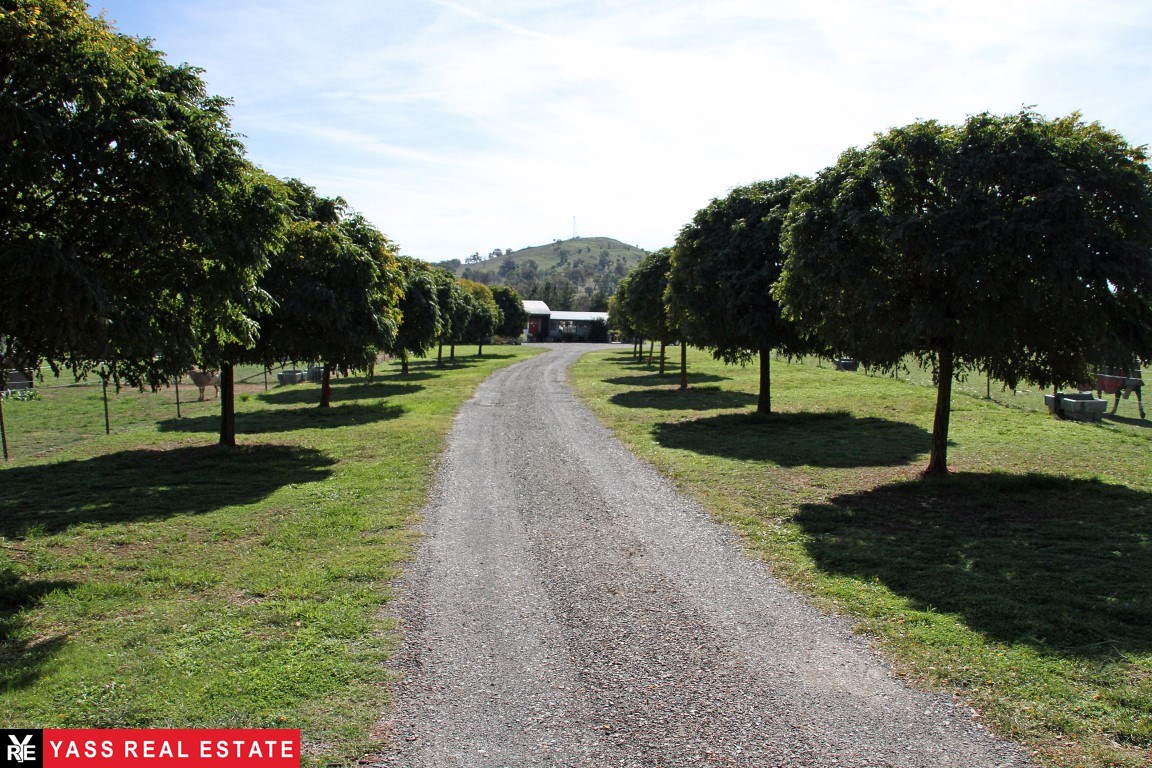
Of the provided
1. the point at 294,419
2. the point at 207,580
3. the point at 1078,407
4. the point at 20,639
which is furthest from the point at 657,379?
the point at 20,639

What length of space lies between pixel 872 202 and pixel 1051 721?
846cm

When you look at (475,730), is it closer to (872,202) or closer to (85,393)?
(872,202)

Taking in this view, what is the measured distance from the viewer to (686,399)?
28.0 meters

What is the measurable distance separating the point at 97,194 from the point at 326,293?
1060 cm

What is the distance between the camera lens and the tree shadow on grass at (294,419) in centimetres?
2116

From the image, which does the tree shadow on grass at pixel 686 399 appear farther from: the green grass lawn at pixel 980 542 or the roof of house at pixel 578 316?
the roof of house at pixel 578 316

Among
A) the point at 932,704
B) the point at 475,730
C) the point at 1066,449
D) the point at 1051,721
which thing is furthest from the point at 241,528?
the point at 1066,449

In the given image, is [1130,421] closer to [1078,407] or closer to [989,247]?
[1078,407]

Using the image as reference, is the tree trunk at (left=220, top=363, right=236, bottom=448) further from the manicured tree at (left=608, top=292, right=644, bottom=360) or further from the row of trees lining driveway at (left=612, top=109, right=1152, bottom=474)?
the manicured tree at (left=608, top=292, right=644, bottom=360)

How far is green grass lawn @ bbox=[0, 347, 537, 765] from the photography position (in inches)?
208

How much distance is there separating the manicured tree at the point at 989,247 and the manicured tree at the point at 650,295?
850 inches

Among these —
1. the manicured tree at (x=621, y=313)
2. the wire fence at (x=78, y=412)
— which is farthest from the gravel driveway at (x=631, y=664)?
the manicured tree at (x=621, y=313)

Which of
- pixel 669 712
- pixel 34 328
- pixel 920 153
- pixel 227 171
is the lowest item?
pixel 669 712

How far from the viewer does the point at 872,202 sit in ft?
38.1
